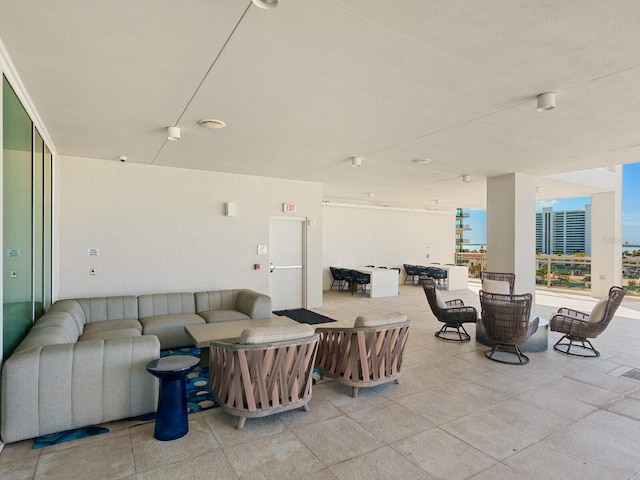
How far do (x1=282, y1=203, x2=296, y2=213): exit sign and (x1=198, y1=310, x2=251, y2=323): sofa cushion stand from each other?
244cm

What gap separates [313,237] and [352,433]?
5.05m

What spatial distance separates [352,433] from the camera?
276cm

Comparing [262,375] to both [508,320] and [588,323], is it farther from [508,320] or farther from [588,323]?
[588,323]

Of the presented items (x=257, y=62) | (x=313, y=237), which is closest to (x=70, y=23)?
(x=257, y=62)

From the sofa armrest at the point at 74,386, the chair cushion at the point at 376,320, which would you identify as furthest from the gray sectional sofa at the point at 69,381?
the chair cushion at the point at 376,320

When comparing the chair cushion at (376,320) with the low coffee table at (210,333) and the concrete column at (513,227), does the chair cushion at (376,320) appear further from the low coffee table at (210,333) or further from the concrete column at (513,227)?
the concrete column at (513,227)

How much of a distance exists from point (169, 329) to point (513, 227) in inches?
224

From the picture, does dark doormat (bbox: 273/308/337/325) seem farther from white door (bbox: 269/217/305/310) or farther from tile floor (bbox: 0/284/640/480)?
tile floor (bbox: 0/284/640/480)

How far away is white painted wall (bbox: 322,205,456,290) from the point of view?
10648mm

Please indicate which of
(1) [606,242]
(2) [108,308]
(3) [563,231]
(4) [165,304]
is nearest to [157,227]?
(4) [165,304]

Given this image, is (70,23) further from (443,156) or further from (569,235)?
(569,235)

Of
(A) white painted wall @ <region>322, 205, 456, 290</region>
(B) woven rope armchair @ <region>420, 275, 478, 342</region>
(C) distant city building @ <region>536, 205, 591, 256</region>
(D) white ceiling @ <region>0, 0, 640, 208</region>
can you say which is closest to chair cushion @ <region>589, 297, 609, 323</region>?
(B) woven rope armchair @ <region>420, 275, 478, 342</region>

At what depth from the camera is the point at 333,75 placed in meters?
2.74

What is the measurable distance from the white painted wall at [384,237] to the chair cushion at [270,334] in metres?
7.61
